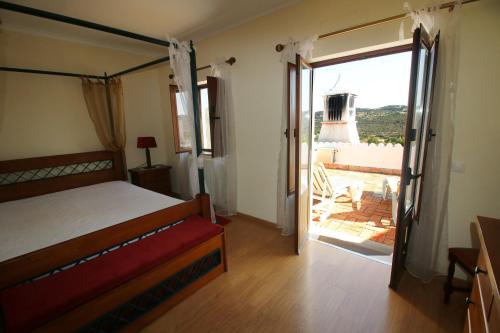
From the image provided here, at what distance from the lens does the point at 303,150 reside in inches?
98.2

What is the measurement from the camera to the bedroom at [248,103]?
1.77 m

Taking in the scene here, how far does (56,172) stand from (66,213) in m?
1.28

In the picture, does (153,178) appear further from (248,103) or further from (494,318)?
(494,318)

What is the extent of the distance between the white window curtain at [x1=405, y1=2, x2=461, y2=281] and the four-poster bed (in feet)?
5.94

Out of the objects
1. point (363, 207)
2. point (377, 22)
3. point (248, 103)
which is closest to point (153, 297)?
point (248, 103)

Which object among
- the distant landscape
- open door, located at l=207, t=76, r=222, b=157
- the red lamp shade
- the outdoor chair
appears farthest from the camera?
the distant landscape

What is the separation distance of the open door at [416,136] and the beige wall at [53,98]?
3786mm

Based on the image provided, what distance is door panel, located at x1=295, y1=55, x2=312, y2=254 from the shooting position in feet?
7.38

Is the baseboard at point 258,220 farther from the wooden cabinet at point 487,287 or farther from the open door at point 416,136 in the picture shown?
the wooden cabinet at point 487,287

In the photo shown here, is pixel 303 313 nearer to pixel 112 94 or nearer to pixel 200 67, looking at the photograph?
pixel 200 67

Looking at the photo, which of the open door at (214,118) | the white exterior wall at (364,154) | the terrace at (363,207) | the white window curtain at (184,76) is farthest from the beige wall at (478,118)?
the white exterior wall at (364,154)

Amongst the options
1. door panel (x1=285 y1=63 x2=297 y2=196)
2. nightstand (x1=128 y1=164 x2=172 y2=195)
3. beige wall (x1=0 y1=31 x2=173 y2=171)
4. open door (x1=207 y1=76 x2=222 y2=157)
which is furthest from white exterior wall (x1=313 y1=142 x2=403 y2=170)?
beige wall (x1=0 y1=31 x2=173 y2=171)

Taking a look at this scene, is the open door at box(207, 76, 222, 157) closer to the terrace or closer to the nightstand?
the nightstand

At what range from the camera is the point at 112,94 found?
11.4ft
